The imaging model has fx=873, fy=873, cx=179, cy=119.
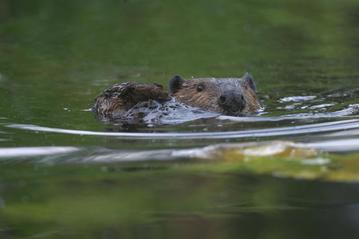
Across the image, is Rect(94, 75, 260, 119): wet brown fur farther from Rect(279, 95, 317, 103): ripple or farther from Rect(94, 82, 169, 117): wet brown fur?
Rect(279, 95, 317, 103): ripple

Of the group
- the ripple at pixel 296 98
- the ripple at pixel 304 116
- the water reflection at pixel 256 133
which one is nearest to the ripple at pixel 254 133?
the water reflection at pixel 256 133

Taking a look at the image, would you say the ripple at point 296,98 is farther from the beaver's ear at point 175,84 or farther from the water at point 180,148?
the beaver's ear at point 175,84

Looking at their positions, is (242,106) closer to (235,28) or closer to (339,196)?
(339,196)

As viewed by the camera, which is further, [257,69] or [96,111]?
[257,69]

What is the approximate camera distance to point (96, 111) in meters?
7.94

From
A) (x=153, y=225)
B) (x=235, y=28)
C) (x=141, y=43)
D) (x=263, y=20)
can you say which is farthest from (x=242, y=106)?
(x=263, y=20)

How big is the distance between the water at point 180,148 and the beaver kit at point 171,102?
20 centimetres

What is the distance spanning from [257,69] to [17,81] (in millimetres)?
3109

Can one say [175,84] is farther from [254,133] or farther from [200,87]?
[254,133]

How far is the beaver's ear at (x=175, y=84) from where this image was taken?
7871mm

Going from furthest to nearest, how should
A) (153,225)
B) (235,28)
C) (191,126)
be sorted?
(235,28), (191,126), (153,225)

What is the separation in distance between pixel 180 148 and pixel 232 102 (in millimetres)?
1676

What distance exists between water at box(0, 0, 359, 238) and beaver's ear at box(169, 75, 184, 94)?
0.80 m

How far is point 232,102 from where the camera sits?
24.2 feet
